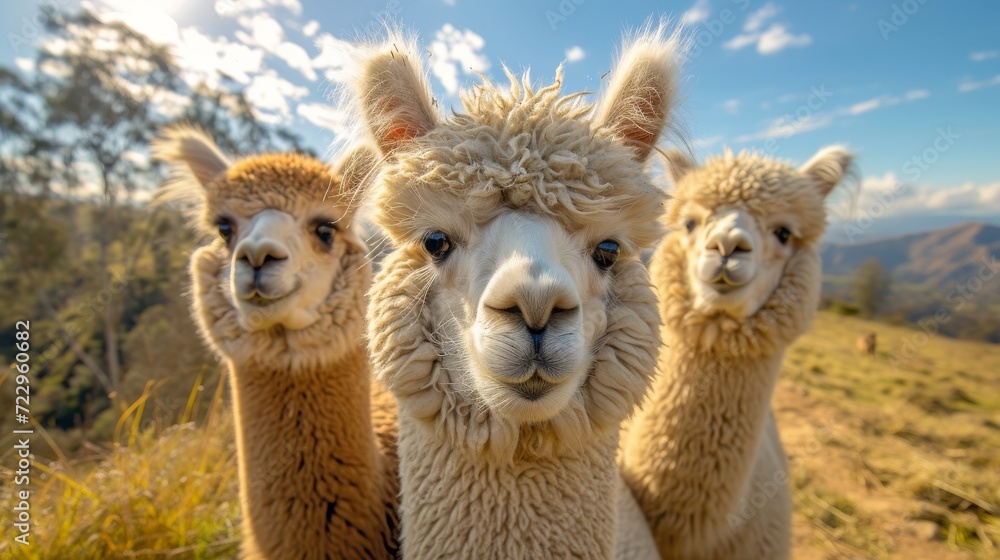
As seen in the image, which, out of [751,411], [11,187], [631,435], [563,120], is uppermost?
[11,187]

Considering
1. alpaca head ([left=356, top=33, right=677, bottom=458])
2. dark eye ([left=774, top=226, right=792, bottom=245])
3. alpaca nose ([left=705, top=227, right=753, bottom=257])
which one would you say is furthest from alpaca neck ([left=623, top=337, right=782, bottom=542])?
alpaca head ([left=356, top=33, right=677, bottom=458])

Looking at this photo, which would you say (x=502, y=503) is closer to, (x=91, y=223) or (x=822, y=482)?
(x=822, y=482)

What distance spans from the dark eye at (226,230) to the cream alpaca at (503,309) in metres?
→ 1.51

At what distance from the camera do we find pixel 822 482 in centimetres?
561

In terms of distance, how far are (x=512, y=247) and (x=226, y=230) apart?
2219 mm

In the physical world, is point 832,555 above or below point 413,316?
below

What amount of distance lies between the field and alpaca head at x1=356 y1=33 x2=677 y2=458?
2.93m

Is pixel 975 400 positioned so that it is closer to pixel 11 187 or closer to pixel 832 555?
pixel 832 555

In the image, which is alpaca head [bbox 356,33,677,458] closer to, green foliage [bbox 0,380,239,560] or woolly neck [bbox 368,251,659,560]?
woolly neck [bbox 368,251,659,560]

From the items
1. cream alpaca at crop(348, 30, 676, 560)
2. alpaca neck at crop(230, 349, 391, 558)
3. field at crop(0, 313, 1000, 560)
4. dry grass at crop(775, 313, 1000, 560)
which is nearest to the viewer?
cream alpaca at crop(348, 30, 676, 560)

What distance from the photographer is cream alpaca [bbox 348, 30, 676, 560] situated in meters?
1.35

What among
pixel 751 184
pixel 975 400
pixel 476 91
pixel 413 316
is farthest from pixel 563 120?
pixel 975 400

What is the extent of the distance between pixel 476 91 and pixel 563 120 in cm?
37

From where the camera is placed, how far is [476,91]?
1.64 m
